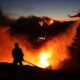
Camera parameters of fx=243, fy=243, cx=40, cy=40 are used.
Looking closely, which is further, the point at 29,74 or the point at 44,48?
the point at 44,48

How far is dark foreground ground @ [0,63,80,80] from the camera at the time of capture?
25719mm

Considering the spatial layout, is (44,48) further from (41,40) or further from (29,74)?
(29,74)

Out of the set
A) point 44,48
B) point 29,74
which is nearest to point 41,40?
point 44,48

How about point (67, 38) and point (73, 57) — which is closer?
point (73, 57)

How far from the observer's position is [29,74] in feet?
89.4

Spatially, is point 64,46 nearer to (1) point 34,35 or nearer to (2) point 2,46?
(1) point 34,35

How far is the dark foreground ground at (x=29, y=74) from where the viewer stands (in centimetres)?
2572

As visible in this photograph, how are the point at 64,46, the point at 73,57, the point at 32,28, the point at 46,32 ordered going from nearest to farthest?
the point at 73,57 < the point at 64,46 < the point at 46,32 < the point at 32,28

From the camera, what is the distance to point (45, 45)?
60250mm

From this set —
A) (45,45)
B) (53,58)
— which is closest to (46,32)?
(45,45)

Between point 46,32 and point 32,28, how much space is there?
19.5 ft

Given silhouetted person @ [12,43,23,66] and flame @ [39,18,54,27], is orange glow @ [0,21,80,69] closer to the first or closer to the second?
flame @ [39,18,54,27]

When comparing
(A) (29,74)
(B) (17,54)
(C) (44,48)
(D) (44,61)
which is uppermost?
(C) (44,48)

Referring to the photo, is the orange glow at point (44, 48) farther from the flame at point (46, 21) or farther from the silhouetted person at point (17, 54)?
the silhouetted person at point (17, 54)
